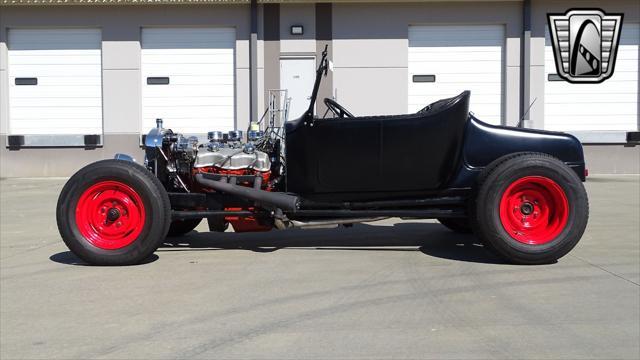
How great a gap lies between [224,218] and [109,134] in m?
10.9

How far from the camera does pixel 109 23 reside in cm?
1627

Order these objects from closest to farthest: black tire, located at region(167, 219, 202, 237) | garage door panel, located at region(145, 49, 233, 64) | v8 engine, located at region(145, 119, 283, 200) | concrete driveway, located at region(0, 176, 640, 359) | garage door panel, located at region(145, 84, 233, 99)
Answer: concrete driveway, located at region(0, 176, 640, 359) → v8 engine, located at region(145, 119, 283, 200) → black tire, located at region(167, 219, 202, 237) → garage door panel, located at region(145, 49, 233, 64) → garage door panel, located at region(145, 84, 233, 99)

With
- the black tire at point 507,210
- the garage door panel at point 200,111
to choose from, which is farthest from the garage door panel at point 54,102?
the black tire at point 507,210

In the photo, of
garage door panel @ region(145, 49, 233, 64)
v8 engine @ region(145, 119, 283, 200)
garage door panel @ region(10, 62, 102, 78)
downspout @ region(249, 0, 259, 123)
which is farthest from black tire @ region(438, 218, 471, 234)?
garage door panel @ region(10, 62, 102, 78)

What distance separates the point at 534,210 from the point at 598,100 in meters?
11.7

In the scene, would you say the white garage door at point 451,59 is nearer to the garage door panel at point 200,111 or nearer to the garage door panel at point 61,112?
the garage door panel at point 200,111

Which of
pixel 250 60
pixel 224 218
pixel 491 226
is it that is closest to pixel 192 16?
pixel 250 60

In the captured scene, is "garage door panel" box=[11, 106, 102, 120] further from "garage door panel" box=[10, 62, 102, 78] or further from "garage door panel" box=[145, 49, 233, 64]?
"garage door panel" box=[145, 49, 233, 64]

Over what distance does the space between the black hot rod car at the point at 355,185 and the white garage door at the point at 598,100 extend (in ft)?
35.5

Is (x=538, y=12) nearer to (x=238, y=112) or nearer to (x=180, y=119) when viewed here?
(x=238, y=112)

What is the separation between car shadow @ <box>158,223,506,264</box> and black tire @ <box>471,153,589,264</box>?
0.93 ft

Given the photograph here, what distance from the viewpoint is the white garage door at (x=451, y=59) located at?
16.4m

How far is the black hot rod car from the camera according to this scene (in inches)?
234

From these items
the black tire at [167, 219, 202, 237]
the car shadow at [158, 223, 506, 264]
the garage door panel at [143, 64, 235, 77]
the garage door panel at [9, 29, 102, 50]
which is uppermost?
the garage door panel at [9, 29, 102, 50]
